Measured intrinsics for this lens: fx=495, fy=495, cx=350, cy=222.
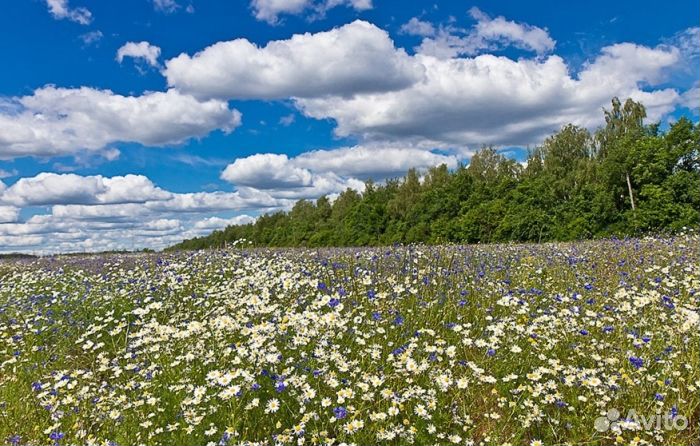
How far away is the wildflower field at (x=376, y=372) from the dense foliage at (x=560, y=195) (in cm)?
2366

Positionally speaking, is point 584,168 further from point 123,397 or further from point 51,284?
point 123,397

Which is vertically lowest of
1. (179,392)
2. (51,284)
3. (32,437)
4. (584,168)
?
(32,437)

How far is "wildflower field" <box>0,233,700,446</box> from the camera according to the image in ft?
12.6

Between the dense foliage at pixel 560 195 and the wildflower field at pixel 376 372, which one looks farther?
the dense foliage at pixel 560 195

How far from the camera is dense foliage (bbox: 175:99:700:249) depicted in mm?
33469

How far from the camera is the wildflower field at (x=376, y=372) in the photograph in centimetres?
384

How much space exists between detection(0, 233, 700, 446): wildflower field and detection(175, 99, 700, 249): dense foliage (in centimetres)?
2366

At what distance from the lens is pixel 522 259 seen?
9.62 meters

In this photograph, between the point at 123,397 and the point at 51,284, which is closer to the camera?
the point at 123,397

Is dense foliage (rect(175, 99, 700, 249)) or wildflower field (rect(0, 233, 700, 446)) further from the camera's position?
dense foliage (rect(175, 99, 700, 249))

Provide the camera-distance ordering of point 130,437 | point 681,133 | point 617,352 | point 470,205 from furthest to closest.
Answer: point 470,205, point 681,133, point 617,352, point 130,437

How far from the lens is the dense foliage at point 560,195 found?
110 ft

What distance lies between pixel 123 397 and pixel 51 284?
7491 mm

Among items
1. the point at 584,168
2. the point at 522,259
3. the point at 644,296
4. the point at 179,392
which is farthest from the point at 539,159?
the point at 179,392
